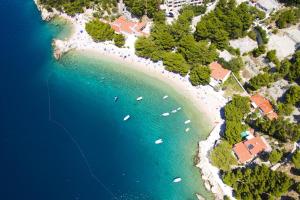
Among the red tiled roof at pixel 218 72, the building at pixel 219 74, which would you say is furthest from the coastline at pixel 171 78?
the red tiled roof at pixel 218 72

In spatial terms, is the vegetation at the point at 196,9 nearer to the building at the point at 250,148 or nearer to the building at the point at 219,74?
the building at the point at 219,74

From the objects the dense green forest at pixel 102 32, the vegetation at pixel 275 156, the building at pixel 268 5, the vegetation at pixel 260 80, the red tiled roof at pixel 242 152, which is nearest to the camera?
the vegetation at pixel 275 156

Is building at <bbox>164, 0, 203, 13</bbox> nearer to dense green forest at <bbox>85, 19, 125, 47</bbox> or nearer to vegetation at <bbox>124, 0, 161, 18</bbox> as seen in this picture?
vegetation at <bbox>124, 0, 161, 18</bbox>

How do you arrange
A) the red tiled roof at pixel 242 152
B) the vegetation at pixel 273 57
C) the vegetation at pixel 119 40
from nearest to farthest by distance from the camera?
the red tiled roof at pixel 242 152 < the vegetation at pixel 273 57 < the vegetation at pixel 119 40

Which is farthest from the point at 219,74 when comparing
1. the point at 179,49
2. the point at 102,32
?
the point at 102,32

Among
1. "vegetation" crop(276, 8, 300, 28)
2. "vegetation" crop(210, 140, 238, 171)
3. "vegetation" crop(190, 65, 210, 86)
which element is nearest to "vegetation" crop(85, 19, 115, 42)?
"vegetation" crop(190, 65, 210, 86)
